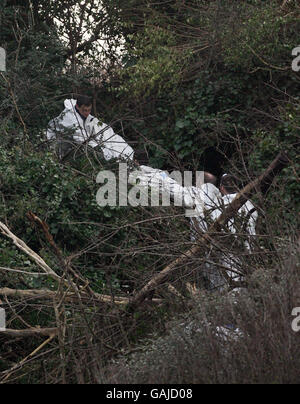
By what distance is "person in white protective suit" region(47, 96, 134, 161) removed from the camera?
8.89 metres

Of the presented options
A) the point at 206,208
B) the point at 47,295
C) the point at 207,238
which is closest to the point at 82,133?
the point at 206,208

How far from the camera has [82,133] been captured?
29.1 feet

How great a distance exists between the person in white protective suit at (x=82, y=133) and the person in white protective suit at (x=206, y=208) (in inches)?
25.6

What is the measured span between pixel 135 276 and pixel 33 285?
93 centimetres

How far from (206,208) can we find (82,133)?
2367mm

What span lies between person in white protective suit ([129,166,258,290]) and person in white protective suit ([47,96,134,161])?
0.65 m

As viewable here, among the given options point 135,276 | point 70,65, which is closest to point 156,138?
point 70,65

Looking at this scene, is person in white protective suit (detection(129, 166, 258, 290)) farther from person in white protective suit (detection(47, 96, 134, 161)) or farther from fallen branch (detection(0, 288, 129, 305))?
fallen branch (detection(0, 288, 129, 305))

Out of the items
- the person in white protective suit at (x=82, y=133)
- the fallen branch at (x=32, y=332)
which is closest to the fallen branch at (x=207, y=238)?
the fallen branch at (x=32, y=332)

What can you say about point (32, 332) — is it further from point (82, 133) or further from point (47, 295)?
point (82, 133)

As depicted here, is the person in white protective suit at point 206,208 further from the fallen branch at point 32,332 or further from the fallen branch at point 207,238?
the fallen branch at point 32,332

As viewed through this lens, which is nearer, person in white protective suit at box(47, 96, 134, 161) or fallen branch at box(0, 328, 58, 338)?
fallen branch at box(0, 328, 58, 338)

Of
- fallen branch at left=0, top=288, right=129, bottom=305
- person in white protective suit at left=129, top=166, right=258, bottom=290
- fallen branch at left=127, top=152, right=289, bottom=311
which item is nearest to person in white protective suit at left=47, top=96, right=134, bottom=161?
person in white protective suit at left=129, top=166, right=258, bottom=290
